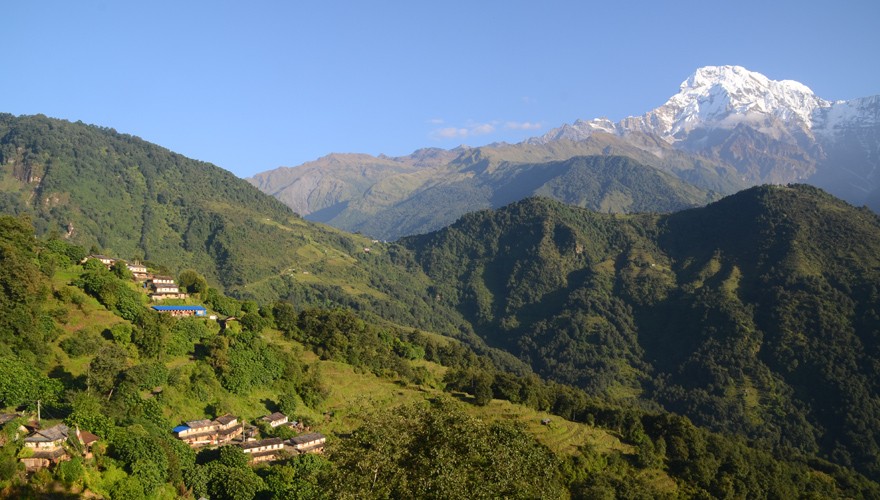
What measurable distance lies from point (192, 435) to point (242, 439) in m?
4.25

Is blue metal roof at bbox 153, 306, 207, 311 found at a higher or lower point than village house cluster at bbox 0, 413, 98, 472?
higher

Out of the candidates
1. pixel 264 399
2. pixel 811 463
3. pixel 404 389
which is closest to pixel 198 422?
pixel 264 399

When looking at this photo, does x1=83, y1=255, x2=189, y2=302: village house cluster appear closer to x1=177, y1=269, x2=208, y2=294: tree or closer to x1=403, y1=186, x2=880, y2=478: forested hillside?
x1=177, y1=269, x2=208, y2=294: tree

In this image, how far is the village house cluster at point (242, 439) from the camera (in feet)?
179

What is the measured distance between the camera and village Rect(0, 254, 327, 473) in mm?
39531

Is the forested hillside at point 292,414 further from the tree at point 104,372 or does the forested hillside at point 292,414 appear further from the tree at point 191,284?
the tree at point 191,284

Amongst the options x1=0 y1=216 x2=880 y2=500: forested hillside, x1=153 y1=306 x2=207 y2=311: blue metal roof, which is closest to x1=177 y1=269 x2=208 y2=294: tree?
x1=0 y1=216 x2=880 y2=500: forested hillside

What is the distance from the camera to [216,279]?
604 ft

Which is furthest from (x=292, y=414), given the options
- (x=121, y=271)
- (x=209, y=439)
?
(x=121, y=271)

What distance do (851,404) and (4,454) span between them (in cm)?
14840

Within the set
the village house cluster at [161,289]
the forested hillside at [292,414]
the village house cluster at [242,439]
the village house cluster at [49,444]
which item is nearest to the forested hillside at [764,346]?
the forested hillside at [292,414]

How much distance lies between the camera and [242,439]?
56562 millimetres

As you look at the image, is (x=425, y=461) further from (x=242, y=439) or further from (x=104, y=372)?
(x=104, y=372)

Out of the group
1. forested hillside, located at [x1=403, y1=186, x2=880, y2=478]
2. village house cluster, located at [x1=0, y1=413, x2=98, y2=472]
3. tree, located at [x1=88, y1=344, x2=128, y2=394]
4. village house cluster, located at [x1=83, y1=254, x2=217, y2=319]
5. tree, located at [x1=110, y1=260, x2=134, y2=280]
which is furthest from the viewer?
forested hillside, located at [x1=403, y1=186, x2=880, y2=478]
